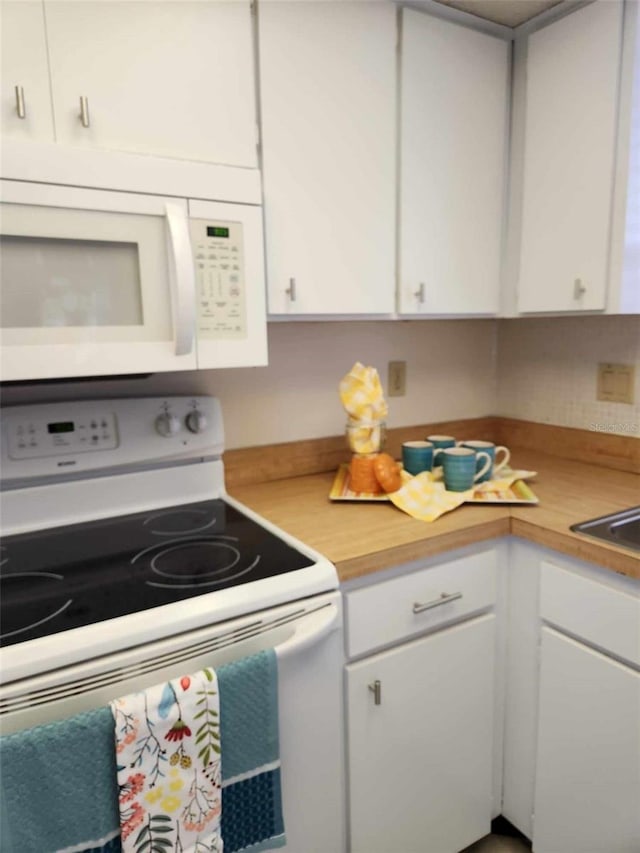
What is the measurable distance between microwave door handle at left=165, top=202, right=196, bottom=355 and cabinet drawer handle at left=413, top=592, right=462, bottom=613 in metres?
0.75

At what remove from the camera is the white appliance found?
0.83 metres

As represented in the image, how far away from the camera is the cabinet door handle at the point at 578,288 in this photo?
57.1 inches

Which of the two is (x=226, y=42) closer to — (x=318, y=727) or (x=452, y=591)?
(x=452, y=591)

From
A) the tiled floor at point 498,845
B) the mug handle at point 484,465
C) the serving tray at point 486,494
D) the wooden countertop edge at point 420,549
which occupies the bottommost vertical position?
the tiled floor at point 498,845

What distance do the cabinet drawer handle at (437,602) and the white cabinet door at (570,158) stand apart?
0.81 metres

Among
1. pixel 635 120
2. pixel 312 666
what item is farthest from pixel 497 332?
pixel 312 666

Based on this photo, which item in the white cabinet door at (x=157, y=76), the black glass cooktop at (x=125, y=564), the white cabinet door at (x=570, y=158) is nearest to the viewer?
the black glass cooktop at (x=125, y=564)

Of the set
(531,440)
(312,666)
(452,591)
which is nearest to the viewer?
(312,666)

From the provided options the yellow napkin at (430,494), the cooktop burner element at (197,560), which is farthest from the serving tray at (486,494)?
the cooktop burner element at (197,560)

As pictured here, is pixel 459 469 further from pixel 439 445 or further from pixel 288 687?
pixel 288 687

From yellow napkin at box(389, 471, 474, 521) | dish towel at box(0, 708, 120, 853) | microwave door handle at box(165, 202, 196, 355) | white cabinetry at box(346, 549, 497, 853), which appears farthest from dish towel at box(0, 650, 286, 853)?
microwave door handle at box(165, 202, 196, 355)

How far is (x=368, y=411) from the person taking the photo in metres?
1.48

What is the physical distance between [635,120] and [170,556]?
4.76ft

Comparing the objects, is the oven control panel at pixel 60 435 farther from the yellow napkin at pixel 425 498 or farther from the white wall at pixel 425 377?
the yellow napkin at pixel 425 498
